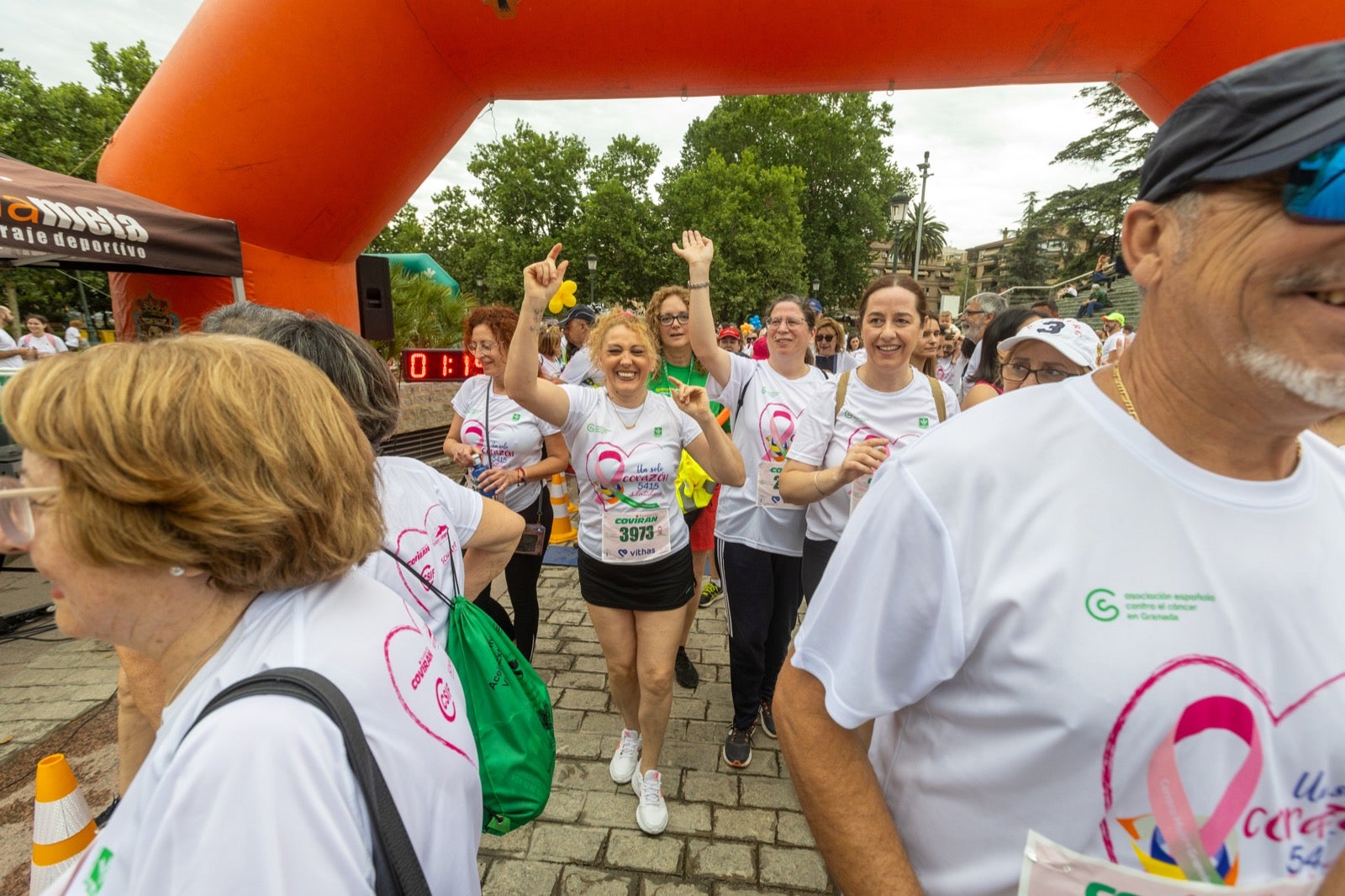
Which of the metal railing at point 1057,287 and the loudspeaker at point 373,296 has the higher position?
the metal railing at point 1057,287

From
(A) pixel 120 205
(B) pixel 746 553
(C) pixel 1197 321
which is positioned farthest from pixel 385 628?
(A) pixel 120 205

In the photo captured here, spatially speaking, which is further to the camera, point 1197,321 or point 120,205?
point 120,205

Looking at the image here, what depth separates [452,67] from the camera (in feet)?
11.7

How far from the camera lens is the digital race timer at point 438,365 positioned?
6215 millimetres

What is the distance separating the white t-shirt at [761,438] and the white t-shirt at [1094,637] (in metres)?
1.92

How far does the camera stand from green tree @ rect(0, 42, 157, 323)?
20.2m

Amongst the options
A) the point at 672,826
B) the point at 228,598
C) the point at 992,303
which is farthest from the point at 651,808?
the point at 992,303

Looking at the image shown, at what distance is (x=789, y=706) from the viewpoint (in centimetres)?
108

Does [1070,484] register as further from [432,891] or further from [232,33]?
[232,33]

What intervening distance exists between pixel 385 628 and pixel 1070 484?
1.06 m

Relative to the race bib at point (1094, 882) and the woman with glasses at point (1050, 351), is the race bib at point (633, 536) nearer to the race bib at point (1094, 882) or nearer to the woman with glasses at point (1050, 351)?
the woman with glasses at point (1050, 351)

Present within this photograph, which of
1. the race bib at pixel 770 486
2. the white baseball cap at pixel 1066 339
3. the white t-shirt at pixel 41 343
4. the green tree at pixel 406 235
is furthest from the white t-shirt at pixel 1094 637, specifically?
the green tree at pixel 406 235

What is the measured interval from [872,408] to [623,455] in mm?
1070

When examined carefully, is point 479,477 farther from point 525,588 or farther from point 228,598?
point 228,598
